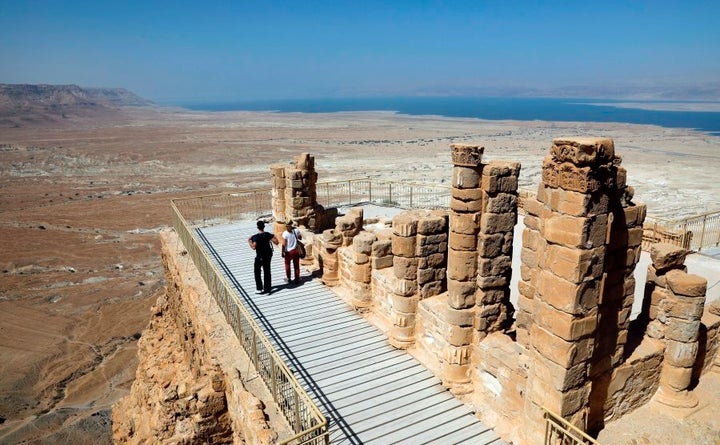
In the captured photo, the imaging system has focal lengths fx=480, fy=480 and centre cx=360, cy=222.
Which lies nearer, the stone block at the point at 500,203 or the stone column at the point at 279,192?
the stone block at the point at 500,203

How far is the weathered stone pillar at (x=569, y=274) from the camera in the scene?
561 cm

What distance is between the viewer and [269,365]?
883 centimetres

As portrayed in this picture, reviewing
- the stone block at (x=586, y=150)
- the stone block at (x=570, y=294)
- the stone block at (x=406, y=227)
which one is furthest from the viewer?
the stone block at (x=406, y=227)

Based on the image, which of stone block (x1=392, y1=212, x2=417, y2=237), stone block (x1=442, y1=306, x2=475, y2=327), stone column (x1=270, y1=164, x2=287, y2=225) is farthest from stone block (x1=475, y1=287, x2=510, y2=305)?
stone column (x1=270, y1=164, x2=287, y2=225)

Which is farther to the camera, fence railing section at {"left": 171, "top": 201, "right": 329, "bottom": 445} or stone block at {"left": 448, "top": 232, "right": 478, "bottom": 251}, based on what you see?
stone block at {"left": 448, "top": 232, "right": 478, "bottom": 251}

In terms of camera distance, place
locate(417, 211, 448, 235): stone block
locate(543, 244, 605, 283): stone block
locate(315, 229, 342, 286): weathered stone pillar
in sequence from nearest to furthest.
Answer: locate(543, 244, 605, 283): stone block → locate(417, 211, 448, 235): stone block → locate(315, 229, 342, 286): weathered stone pillar

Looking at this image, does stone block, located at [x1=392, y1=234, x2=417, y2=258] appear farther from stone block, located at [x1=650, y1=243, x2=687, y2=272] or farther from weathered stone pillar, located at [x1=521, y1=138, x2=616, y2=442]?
stone block, located at [x1=650, y1=243, x2=687, y2=272]

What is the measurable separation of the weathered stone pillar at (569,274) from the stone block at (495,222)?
1.60 m

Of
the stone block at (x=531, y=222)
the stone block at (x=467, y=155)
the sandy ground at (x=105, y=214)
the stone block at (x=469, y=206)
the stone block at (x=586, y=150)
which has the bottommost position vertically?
the sandy ground at (x=105, y=214)

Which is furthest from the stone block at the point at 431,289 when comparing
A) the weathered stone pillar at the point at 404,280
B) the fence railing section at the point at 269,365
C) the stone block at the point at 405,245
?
the fence railing section at the point at 269,365

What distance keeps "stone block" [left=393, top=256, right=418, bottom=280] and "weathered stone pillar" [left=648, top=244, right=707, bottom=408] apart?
4076 mm

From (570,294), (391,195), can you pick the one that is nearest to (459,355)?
(570,294)

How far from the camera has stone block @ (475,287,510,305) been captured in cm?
829

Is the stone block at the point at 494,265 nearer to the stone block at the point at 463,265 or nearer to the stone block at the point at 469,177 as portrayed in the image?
the stone block at the point at 463,265
